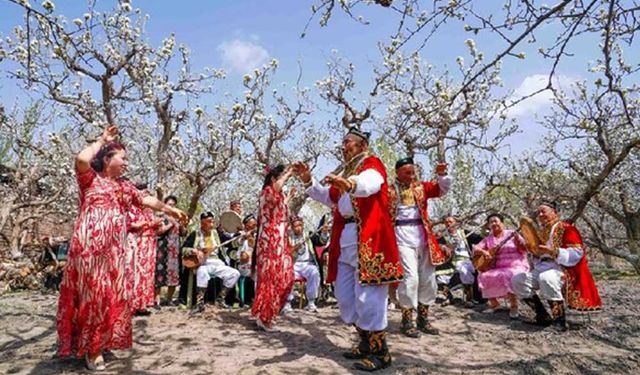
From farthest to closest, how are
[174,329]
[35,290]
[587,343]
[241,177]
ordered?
[241,177] → [35,290] → [174,329] → [587,343]

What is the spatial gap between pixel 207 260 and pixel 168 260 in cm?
70

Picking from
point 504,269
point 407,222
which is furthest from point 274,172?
point 504,269

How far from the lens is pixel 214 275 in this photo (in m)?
7.36

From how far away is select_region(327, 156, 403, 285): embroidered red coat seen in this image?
12.6ft

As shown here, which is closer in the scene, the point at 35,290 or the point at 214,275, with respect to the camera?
the point at 214,275

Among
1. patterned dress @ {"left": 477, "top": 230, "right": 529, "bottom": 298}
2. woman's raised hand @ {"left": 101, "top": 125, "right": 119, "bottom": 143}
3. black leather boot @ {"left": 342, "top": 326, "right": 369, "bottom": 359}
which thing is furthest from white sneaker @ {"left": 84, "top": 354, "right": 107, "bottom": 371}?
patterned dress @ {"left": 477, "top": 230, "right": 529, "bottom": 298}

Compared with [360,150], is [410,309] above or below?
below

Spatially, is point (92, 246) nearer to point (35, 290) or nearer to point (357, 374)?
point (357, 374)

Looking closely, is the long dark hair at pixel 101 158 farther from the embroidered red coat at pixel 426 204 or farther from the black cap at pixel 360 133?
the embroidered red coat at pixel 426 204

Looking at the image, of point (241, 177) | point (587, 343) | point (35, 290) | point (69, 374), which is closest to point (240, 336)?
point (69, 374)

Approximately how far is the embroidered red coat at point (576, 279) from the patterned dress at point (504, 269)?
0.91 metres

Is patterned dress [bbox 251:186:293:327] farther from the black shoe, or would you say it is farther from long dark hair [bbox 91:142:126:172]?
long dark hair [bbox 91:142:126:172]

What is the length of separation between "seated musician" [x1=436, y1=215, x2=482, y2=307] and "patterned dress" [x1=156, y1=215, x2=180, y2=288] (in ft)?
14.2

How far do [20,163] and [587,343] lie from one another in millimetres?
14283
